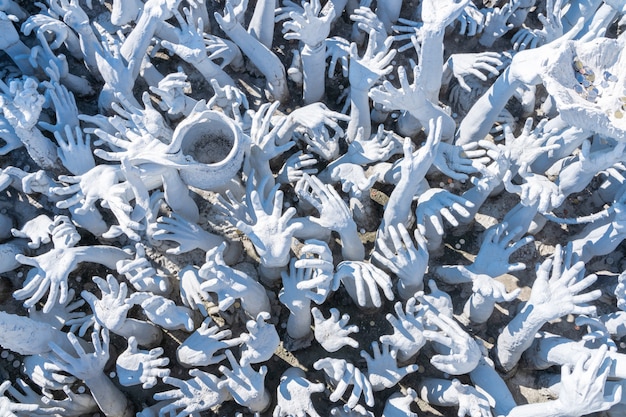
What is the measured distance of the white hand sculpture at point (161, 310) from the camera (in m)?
2.66

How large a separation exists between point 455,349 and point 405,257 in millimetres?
488

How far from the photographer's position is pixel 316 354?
3.08 meters

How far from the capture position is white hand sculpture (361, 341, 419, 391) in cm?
270

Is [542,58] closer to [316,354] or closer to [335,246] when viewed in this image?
[335,246]

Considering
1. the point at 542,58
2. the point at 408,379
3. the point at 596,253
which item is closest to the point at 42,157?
the point at 408,379

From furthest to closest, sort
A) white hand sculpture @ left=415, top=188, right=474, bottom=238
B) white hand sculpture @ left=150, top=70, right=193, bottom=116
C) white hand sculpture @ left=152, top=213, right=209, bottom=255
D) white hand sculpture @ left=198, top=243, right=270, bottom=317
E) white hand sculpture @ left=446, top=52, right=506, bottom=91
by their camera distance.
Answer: white hand sculpture @ left=446, top=52, right=506, bottom=91
white hand sculpture @ left=150, top=70, right=193, bottom=116
white hand sculpture @ left=415, top=188, right=474, bottom=238
white hand sculpture @ left=152, top=213, right=209, bottom=255
white hand sculpture @ left=198, top=243, right=270, bottom=317

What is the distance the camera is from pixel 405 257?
9.17ft

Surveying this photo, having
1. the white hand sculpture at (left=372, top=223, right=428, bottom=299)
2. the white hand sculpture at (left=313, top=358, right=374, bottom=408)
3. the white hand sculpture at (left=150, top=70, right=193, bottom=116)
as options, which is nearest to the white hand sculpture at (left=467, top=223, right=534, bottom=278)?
the white hand sculpture at (left=372, top=223, right=428, bottom=299)

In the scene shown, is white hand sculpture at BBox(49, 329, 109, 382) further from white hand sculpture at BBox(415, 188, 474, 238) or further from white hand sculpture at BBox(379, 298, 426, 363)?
white hand sculpture at BBox(415, 188, 474, 238)

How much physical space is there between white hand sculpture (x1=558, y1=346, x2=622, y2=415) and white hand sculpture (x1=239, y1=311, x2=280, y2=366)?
1240 mm

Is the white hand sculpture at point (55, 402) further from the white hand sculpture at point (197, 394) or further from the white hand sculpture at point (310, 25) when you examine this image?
→ the white hand sculpture at point (310, 25)

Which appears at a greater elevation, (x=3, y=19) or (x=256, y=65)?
(x=3, y=19)

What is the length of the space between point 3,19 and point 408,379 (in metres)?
3.03

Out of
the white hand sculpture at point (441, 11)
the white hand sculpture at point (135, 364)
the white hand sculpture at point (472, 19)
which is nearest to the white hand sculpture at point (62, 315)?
the white hand sculpture at point (135, 364)
